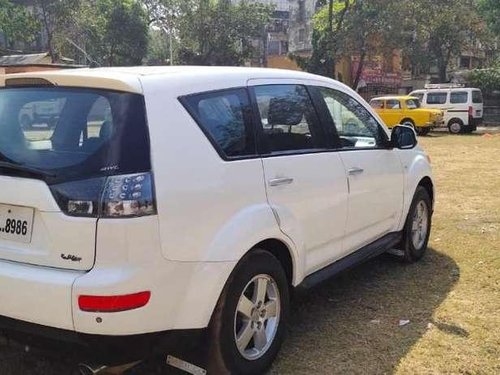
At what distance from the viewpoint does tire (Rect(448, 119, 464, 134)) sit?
2542cm

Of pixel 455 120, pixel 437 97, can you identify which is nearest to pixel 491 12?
pixel 437 97

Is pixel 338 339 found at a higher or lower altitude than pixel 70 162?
lower

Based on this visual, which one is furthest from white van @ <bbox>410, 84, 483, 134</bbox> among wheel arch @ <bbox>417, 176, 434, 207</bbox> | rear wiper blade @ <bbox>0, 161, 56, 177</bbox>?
rear wiper blade @ <bbox>0, 161, 56, 177</bbox>

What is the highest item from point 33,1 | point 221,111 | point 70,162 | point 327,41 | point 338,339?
point 33,1

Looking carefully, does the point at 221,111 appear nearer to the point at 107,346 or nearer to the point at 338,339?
the point at 107,346

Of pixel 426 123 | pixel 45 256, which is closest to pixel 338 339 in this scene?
pixel 45 256

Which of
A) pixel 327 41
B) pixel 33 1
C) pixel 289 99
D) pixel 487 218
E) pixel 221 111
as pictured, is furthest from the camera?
pixel 33 1

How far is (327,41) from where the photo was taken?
37.6 metres

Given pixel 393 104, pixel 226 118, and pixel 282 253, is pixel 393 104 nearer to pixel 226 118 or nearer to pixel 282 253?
pixel 282 253

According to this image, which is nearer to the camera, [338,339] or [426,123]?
[338,339]

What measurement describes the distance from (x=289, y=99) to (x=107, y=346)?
6.42ft

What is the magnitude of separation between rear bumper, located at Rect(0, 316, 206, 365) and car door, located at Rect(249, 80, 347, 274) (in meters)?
0.90

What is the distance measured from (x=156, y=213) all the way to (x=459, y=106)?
82.1ft

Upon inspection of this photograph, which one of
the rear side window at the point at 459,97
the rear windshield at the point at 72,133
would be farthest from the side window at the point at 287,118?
the rear side window at the point at 459,97
